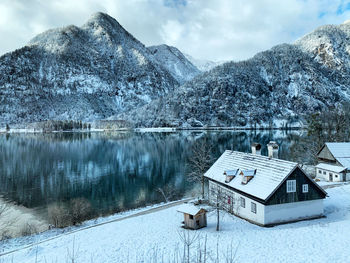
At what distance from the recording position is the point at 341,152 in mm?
45594

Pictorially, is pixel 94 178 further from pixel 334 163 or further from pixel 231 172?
pixel 334 163

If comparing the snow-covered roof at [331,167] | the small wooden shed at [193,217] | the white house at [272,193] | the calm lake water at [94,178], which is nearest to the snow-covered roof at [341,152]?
the snow-covered roof at [331,167]

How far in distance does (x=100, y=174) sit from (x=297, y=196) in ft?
164

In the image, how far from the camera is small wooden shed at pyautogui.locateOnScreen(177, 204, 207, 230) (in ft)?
78.2

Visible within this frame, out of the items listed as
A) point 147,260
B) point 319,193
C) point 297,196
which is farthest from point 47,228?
point 319,193

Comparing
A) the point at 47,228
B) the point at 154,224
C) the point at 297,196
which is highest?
the point at 297,196

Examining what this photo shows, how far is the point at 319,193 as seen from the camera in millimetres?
25891

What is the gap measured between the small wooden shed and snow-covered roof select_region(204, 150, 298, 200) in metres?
5.21

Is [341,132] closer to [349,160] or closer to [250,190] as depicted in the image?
[349,160]

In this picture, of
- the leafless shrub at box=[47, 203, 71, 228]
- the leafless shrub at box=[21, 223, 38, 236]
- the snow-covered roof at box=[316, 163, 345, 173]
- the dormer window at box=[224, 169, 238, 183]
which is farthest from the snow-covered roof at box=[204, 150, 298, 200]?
the snow-covered roof at box=[316, 163, 345, 173]

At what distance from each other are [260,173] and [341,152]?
2853 cm

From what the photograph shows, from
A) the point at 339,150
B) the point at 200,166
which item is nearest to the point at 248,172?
the point at 200,166

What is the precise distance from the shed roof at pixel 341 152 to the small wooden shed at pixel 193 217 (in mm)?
32976

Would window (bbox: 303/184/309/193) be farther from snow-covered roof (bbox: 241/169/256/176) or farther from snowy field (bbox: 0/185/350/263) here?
snow-covered roof (bbox: 241/169/256/176)
